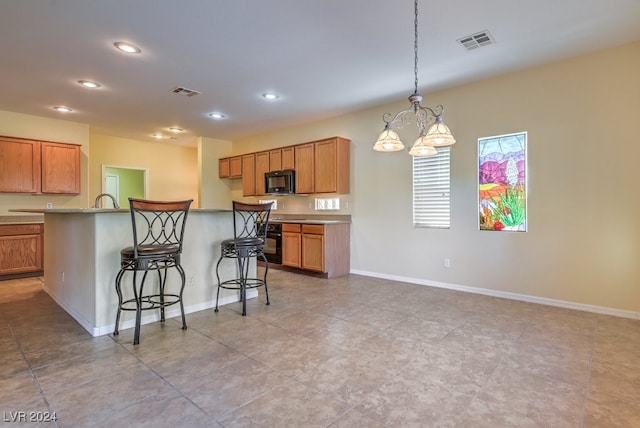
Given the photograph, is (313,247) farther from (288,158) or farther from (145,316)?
(145,316)

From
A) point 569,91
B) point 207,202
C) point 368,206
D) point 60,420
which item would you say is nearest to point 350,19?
point 569,91

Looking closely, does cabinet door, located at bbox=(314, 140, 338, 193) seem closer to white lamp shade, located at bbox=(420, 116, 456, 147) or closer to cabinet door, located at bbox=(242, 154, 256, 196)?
cabinet door, located at bbox=(242, 154, 256, 196)

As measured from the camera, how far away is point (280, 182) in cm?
604

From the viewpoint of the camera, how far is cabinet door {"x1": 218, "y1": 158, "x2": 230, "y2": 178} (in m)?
7.31

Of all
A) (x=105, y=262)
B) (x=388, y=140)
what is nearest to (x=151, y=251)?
(x=105, y=262)

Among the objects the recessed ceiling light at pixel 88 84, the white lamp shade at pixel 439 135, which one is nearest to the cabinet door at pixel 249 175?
the recessed ceiling light at pixel 88 84

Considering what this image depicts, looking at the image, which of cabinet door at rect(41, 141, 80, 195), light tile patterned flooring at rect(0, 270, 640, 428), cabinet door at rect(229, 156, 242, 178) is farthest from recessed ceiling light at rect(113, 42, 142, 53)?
cabinet door at rect(229, 156, 242, 178)

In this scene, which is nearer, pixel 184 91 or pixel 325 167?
pixel 184 91

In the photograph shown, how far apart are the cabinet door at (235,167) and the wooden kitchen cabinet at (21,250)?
133 inches

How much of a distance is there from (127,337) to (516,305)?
3.90 m

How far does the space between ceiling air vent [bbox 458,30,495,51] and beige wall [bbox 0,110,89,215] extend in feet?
20.9

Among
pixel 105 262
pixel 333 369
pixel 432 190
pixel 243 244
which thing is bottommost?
pixel 333 369

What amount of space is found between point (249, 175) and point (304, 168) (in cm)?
162

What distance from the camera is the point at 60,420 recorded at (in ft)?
5.47
